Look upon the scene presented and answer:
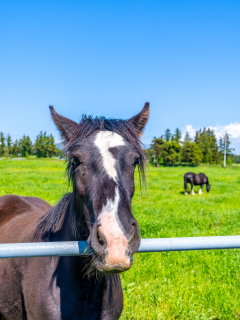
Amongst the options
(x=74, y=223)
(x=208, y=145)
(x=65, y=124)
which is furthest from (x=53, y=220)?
(x=208, y=145)

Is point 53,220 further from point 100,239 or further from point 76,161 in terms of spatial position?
point 100,239

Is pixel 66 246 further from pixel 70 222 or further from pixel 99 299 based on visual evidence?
pixel 99 299

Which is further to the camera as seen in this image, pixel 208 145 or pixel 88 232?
pixel 208 145

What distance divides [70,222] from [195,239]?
106cm

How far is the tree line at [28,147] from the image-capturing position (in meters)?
81.1

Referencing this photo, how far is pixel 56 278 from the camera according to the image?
2.07 metres

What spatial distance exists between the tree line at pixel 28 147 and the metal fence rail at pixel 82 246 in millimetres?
→ 81964

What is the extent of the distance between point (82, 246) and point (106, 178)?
1.52ft

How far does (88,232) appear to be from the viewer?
183cm

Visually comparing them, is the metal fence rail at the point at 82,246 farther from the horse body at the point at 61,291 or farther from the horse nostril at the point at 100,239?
the horse body at the point at 61,291

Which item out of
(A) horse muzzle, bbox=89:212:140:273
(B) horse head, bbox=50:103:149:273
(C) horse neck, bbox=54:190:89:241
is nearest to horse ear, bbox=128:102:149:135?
(B) horse head, bbox=50:103:149:273

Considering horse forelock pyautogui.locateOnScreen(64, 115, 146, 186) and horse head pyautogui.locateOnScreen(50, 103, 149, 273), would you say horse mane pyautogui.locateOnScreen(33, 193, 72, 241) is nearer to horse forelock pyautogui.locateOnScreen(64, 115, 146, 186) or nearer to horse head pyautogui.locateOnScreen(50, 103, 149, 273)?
horse forelock pyautogui.locateOnScreen(64, 115, 146, 186)

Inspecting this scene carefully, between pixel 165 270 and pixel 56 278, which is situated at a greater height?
pixel 56 278

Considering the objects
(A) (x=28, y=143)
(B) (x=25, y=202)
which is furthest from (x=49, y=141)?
(B) (x=25, y=202)
